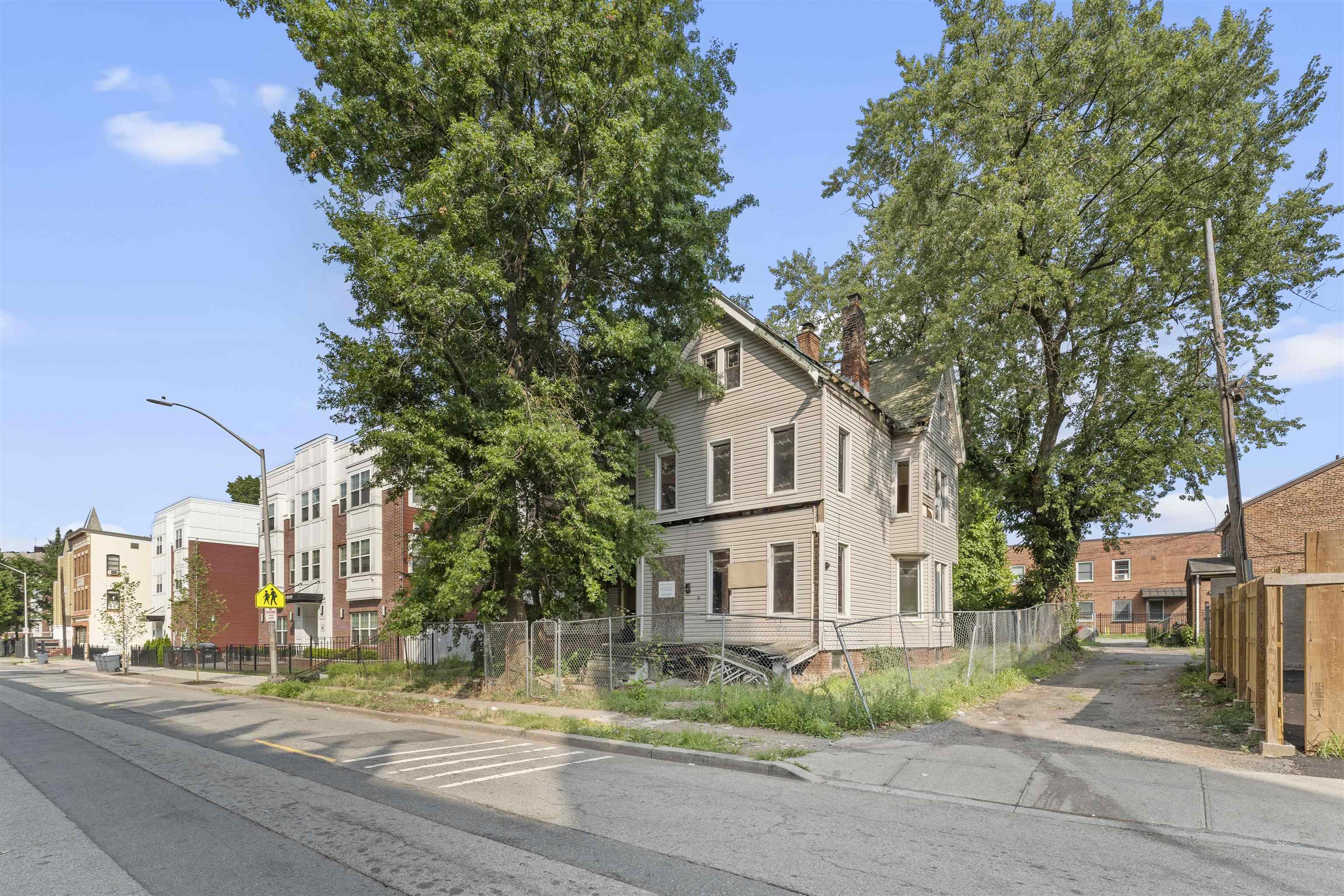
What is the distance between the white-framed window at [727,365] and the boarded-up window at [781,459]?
6.56ft

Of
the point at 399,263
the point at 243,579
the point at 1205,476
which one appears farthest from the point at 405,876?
the point at 243,579

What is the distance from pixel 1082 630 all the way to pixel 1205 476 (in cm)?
2379

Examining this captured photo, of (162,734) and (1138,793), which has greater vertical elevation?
(1138,793)

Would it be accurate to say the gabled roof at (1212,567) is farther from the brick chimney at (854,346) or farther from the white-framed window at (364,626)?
the white-framed window at (364,626)

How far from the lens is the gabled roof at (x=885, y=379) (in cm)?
2130

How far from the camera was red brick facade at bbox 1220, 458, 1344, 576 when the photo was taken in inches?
1411

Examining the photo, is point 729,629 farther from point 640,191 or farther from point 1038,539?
point 1038,539

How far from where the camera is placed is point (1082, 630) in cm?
4891

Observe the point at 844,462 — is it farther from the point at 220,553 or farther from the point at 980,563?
the point at 220,553

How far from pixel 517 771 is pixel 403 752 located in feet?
8.18

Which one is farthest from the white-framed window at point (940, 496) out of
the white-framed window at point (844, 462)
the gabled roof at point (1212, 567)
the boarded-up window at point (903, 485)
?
the gabled roof at point (1212, 567)

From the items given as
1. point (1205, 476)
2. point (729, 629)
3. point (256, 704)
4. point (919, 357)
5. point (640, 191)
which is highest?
point (640, 191)

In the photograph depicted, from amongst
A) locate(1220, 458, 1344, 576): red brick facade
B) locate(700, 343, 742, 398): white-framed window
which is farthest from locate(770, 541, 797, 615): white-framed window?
locate(1220, 458, 1344, 576): red brick facade

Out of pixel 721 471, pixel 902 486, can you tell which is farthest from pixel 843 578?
pixel 902 486
